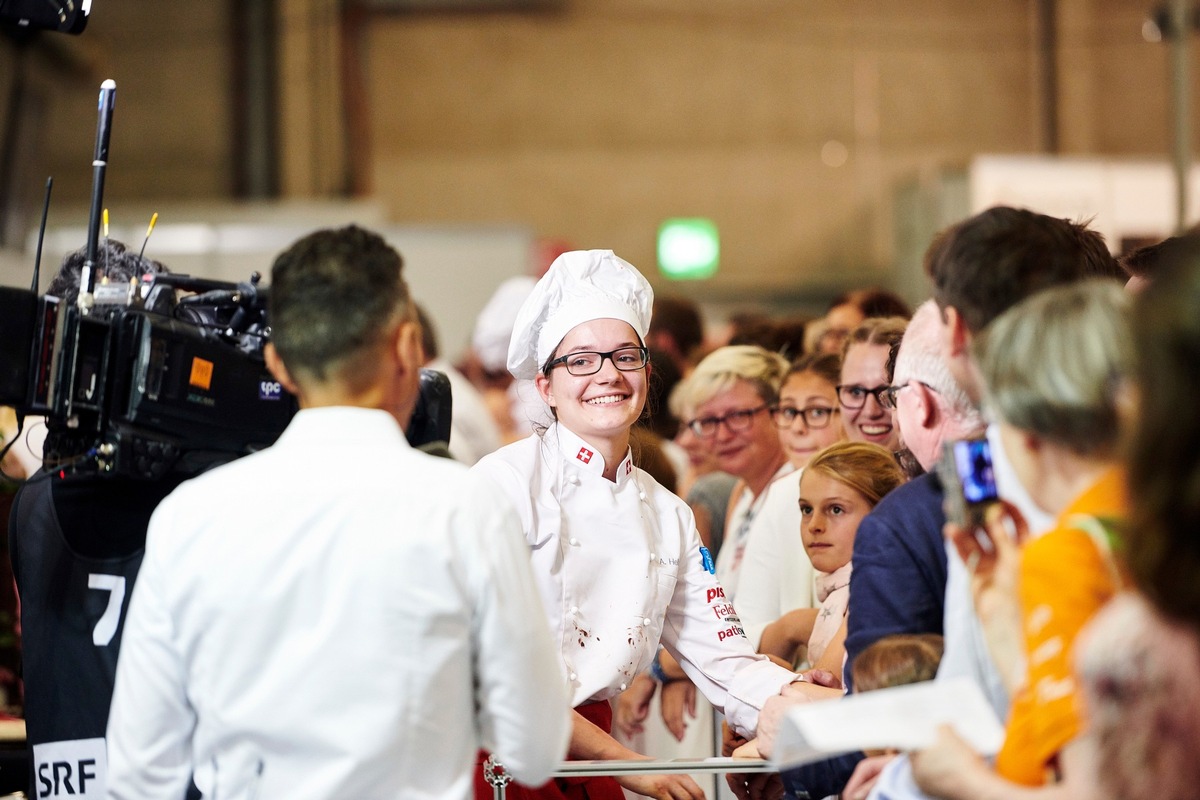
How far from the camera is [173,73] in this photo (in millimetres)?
9805

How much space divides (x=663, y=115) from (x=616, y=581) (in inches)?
304

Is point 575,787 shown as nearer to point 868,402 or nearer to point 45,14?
point 868,402

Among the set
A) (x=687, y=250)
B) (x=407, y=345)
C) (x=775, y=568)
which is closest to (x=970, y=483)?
(x=407, y=345)

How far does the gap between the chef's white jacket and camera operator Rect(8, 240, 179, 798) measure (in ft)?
2.13

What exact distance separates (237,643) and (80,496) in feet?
2.53

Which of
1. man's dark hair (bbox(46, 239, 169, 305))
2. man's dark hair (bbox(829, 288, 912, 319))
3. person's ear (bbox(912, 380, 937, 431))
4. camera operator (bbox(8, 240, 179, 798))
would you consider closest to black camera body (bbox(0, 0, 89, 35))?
man's dark hair (bbox(46, 239, 169, 305))

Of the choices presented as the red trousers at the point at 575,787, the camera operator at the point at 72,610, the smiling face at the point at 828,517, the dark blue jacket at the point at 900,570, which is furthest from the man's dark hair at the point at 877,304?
the camera operator at the point at 72,610

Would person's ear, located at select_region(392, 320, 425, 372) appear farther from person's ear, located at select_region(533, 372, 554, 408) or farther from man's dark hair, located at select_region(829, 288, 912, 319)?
man's dark hair, located at select_region(829, 288, 912, 319)

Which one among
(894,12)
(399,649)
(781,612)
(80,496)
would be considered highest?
(894,12)

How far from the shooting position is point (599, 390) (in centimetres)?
251

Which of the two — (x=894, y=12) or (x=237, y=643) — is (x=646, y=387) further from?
(x=894, y=12)

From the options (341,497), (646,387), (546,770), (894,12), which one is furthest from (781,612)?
(894,12)

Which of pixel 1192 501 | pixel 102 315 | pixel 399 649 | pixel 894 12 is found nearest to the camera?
pixel 1192 501

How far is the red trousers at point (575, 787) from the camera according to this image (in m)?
2.41
